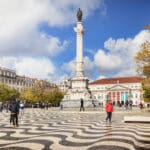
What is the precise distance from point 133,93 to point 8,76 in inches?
2433

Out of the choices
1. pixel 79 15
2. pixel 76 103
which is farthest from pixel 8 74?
pixel 76 103

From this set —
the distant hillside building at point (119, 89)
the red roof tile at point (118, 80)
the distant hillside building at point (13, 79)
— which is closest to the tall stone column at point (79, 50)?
the distant hillside building at point (13, 79)

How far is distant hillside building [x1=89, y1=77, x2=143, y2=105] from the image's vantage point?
171m

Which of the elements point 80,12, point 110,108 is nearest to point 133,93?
point 80,12

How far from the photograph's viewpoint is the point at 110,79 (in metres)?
191

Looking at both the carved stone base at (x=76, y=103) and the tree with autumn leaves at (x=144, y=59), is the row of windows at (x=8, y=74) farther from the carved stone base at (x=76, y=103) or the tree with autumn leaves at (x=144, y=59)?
the tree with autumn leaves at (x=144, y=59)

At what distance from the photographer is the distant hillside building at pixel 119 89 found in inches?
6722

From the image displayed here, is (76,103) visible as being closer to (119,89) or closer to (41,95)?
(41,95)

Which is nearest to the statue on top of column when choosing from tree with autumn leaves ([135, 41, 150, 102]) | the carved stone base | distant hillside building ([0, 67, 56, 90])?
the carved stone base

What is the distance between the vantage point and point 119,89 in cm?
17300

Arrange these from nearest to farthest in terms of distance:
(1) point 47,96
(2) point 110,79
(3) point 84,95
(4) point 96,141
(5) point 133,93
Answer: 1. (4) point 96,141
2. (3) point 84,95
3. (1) point 47,96
4. (5) point 133,93
5. (2) point 110,79

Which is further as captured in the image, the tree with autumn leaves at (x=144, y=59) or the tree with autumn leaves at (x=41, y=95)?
the tree with autumn leaves at (x=41, y=95)

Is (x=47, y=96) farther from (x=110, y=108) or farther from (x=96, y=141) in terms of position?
(x=96, y=141)

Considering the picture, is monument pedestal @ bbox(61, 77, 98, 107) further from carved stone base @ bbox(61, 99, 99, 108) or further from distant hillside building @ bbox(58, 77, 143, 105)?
distant hillside building @ bbox(58, 77, 143, 105)
